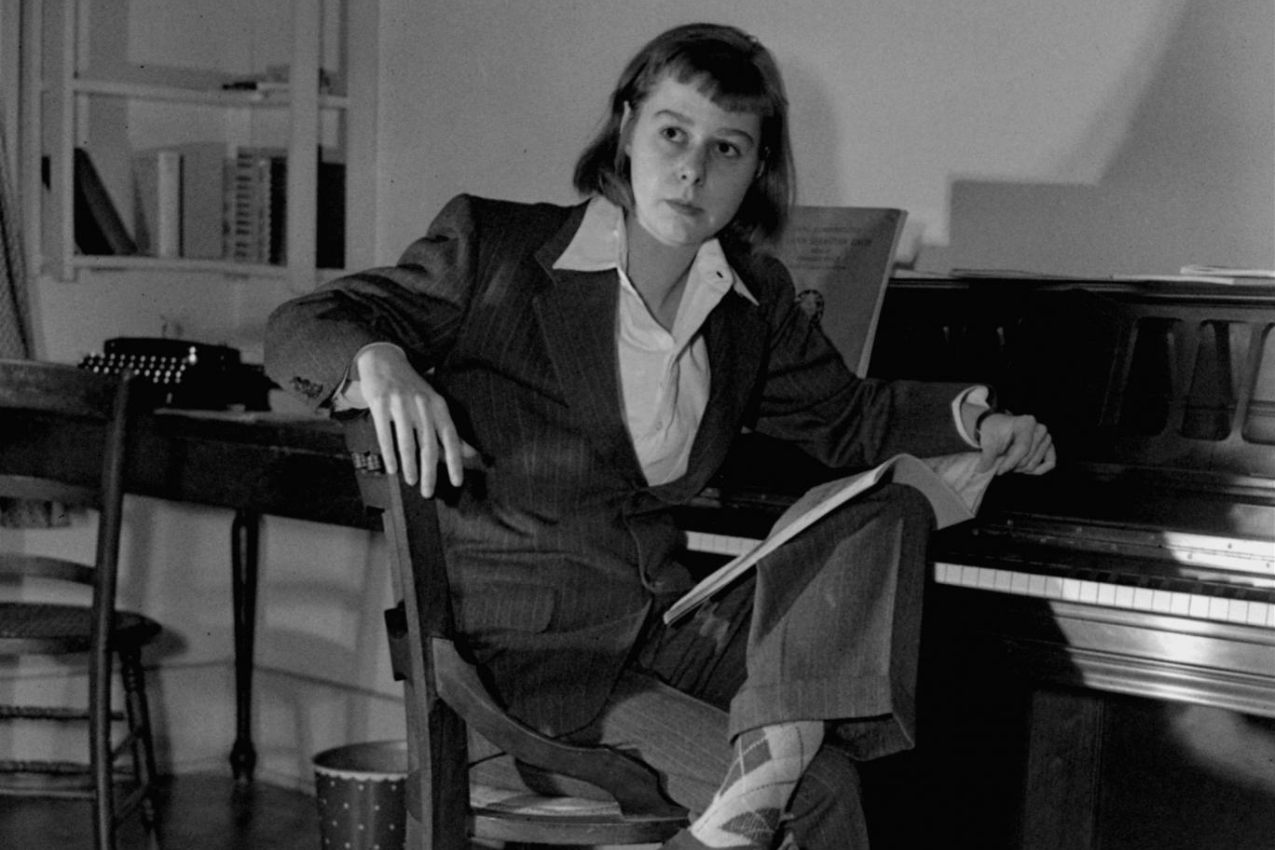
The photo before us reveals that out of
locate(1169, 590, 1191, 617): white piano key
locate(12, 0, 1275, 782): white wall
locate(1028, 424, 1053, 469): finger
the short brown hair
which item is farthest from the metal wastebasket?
locate(1169, 590, 1191, 617): white piano key

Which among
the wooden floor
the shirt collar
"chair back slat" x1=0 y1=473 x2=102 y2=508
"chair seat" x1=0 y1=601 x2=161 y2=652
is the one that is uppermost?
the shirt collar

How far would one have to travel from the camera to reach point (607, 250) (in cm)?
197

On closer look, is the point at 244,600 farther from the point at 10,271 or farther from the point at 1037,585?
the point at 1037,585

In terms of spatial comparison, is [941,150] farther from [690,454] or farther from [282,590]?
[282,590]

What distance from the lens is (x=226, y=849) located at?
318 centimetres

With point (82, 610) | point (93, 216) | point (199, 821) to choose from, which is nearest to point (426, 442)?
point (82, 610)

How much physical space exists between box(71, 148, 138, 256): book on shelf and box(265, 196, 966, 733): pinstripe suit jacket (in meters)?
1.74

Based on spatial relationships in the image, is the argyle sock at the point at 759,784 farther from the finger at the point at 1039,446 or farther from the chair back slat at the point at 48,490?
the chair back slat at the point at 48,490

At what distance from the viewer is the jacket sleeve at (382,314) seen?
5.50 ft

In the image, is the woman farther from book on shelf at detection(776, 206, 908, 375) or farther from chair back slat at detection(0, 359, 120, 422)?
chair back slat at detection(0, 359, 120, 422)

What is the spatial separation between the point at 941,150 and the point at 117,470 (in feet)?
4.49

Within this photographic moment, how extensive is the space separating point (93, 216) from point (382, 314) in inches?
73.3

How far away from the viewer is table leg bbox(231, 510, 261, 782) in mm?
3549

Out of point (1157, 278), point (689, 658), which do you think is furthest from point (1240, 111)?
point (689, 658)
